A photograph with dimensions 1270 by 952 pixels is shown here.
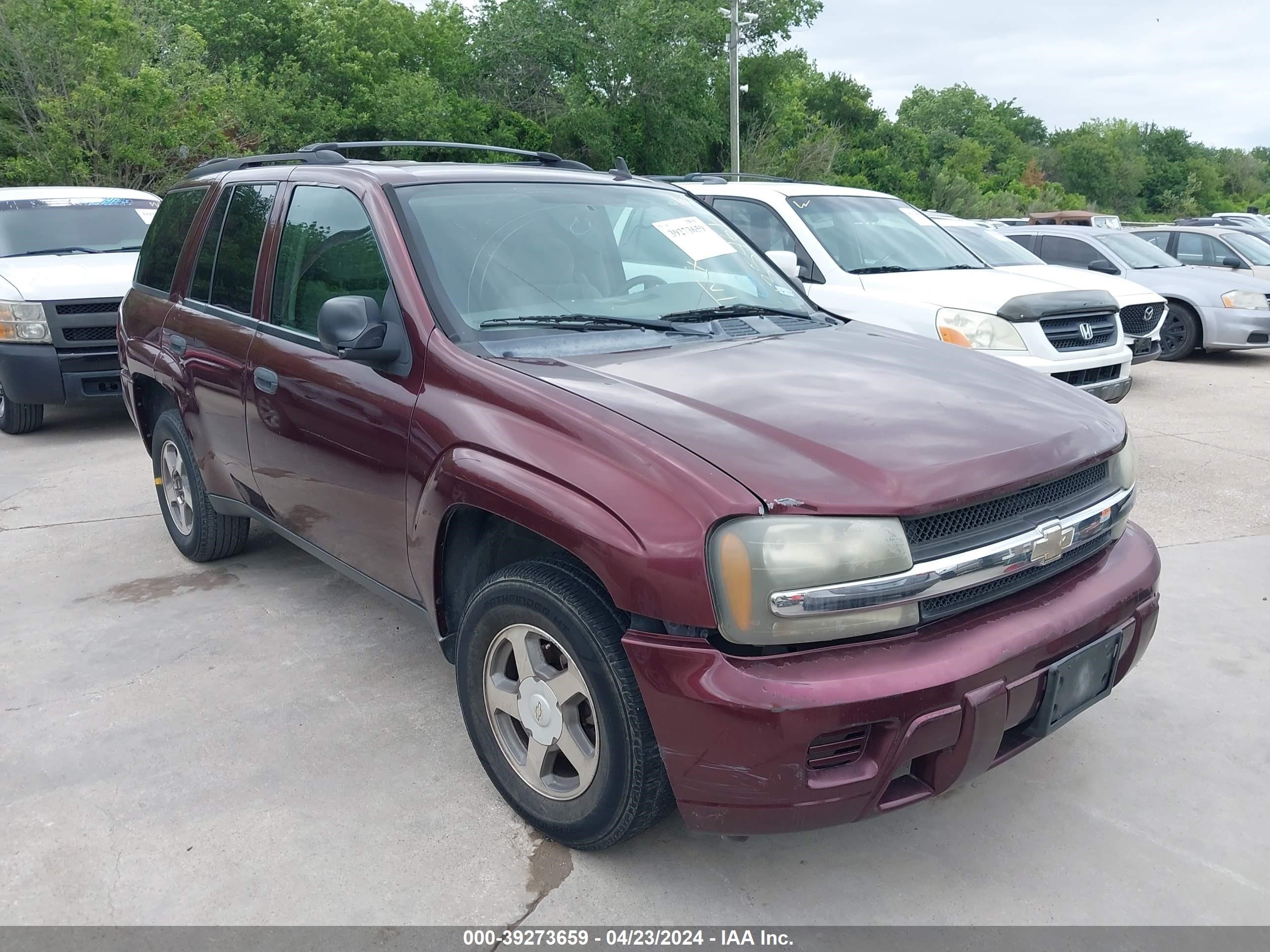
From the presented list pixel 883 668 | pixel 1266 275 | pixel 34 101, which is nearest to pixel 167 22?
pixel 34 101

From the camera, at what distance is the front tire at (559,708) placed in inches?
92.4

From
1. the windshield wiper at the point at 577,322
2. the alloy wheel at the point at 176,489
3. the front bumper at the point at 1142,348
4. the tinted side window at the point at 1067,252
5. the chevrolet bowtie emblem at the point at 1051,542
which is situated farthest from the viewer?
the tinted side window at the point at 1067,252

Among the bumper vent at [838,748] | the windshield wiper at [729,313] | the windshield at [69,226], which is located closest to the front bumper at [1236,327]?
the windshield wiper at [729,313]

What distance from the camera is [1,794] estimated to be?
3018 mm

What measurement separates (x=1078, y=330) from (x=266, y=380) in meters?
5.45

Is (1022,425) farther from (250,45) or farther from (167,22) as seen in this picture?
(250,45)

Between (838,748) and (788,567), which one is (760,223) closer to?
(788,567)

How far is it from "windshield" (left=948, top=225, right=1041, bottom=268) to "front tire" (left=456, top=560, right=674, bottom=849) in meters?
7.95

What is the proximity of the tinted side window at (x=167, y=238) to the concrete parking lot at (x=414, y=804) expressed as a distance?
1.48 meters

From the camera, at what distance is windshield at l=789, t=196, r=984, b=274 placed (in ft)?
24.0

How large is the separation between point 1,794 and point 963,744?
2.74 meters

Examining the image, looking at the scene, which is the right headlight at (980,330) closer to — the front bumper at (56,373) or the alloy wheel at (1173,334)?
the front bumper at (56,373)

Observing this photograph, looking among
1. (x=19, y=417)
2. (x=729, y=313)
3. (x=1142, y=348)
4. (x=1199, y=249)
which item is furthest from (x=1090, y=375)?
(x=1199, y=249)

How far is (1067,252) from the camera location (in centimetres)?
1217
